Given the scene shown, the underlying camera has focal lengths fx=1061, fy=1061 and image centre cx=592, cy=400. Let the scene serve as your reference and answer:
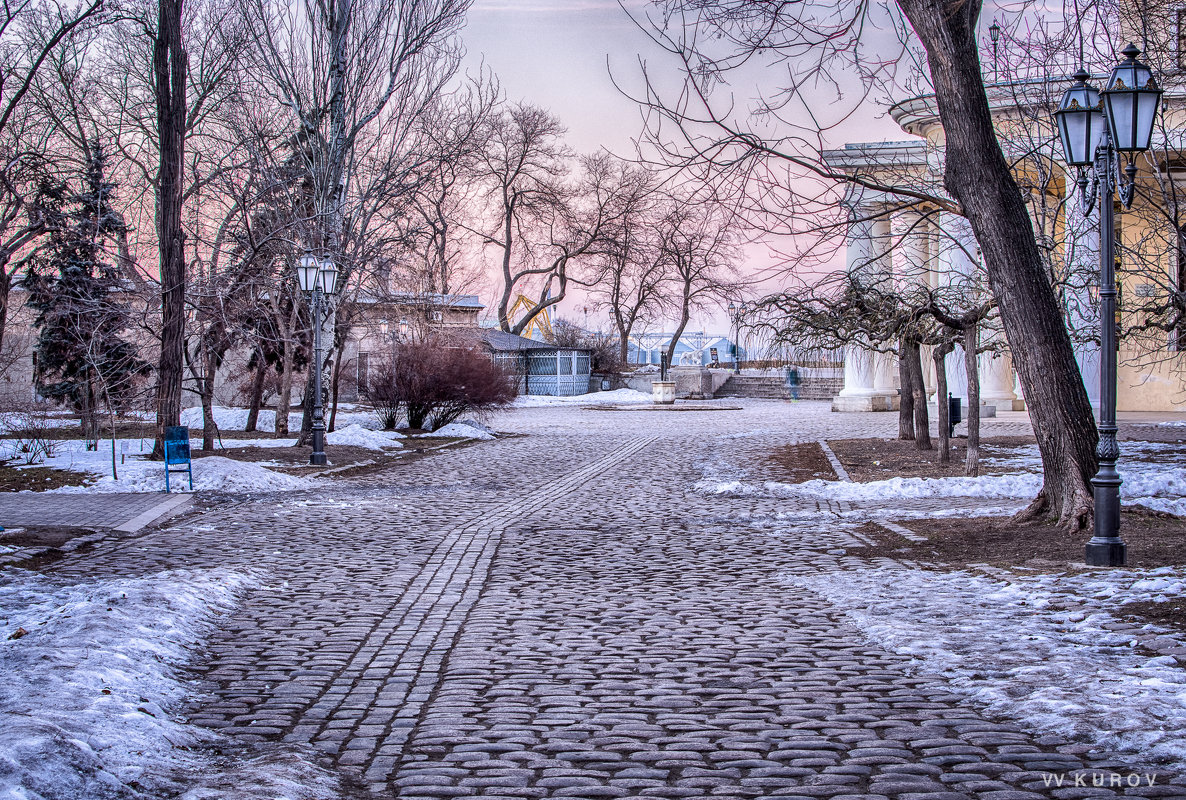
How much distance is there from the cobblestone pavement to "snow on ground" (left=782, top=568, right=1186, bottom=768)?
239 millimetres

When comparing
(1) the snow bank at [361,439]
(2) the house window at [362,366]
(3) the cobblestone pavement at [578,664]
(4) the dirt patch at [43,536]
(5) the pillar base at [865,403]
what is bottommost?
(3) the cobblestone pavement at [578,664]

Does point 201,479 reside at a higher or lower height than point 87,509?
higher

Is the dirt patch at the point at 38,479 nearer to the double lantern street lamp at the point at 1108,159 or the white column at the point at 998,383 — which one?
the double lantern street lamp at the point at 1108,159

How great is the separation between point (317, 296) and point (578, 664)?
14672mm

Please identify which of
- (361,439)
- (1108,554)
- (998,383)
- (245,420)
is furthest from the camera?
(998,383)

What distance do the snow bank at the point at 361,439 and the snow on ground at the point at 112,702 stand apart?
15.3m

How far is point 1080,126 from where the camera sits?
920 centimetres

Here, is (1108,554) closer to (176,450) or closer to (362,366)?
(176,450)

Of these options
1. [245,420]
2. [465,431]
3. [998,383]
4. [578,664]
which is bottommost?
[578,664]

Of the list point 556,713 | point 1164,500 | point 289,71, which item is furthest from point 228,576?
point 289,71

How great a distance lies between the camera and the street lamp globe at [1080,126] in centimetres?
918

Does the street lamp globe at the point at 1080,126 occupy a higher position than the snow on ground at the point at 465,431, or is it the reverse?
the street lamp globe at the point at 1080,126

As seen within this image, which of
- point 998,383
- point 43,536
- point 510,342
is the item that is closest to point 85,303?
point 43,536

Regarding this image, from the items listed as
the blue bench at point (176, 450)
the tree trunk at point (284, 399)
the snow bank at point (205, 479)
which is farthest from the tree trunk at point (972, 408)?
the tree trunk at point (284, 399)
